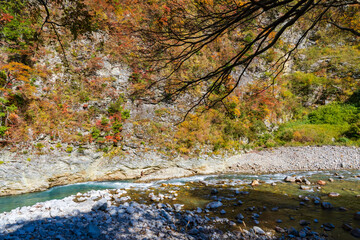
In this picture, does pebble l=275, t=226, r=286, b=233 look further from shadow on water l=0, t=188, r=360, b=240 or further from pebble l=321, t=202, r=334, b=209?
pebble l=321, t=202, r=334, b=209

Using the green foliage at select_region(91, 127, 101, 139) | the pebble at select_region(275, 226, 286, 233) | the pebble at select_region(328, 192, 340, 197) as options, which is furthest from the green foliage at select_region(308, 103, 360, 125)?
the green foliage at select_region(91, 127, 101, 139)

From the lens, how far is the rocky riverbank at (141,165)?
6.38 meters

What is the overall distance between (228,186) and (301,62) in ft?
61.8

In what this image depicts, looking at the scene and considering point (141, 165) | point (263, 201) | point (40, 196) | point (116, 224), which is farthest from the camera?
point (141, 165)

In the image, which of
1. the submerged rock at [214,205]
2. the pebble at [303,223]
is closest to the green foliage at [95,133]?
the submerged rock at [214,205]

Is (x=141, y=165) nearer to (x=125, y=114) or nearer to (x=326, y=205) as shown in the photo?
(x=125, y=114)

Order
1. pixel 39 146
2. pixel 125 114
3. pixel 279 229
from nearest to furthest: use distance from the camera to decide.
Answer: pixel 279 229 < pixel 39 146 < pixel 125 114

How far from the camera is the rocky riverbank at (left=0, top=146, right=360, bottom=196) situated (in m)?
6.38

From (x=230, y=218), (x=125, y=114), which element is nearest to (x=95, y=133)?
(x=125, y=114)

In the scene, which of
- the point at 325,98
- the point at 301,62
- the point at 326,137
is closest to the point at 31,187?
the point at 326,137

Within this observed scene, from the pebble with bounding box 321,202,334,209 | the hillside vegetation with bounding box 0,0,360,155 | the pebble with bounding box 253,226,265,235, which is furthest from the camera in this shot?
the hillside vegetation with bounding box 0,0,360,155

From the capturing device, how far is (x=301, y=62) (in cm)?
1770

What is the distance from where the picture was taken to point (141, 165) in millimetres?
A: 7824

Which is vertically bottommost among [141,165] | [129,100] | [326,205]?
[326,205]
